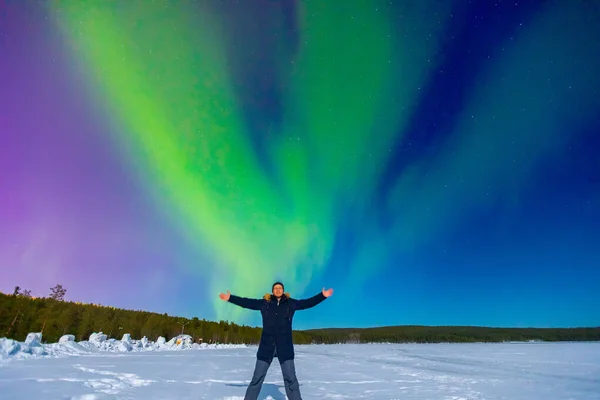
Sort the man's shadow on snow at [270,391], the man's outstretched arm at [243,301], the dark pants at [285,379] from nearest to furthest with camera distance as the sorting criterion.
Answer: the dark pants at [285,379] < the man's outstretched arm at [243,301] < the man's shadow on snow at [270,391]

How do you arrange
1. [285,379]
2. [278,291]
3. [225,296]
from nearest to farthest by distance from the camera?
[285,379] → [278,291] → [225,296]

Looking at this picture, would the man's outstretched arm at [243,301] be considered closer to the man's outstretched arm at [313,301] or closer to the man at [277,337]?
the man at [277,337]

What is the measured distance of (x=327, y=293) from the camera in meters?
6.09

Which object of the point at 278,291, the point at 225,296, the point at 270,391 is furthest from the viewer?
the point at 270,391

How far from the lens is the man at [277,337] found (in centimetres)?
578

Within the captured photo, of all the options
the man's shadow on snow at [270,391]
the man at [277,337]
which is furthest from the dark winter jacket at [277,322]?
the man's shadow on snow at [270,391]

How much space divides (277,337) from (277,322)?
219 mm

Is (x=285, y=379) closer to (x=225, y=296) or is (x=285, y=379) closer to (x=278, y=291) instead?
(x=278, y=291)

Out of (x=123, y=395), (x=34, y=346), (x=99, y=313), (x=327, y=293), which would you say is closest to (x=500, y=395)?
(x=327, y=293)

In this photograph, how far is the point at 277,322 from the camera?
5.87m

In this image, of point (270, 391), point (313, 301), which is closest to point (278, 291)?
point (313, 301)

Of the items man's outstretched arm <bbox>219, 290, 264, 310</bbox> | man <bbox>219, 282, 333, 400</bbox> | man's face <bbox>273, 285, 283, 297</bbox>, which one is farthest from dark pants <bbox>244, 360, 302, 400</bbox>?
man's face <bbox>273, 285, 283, 297</bbox>

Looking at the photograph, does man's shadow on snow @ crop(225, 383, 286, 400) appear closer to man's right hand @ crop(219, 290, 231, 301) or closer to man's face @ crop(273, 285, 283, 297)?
man's right hand @ crop(219, 290, 231, 301)

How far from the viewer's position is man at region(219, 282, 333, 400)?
228 inches
